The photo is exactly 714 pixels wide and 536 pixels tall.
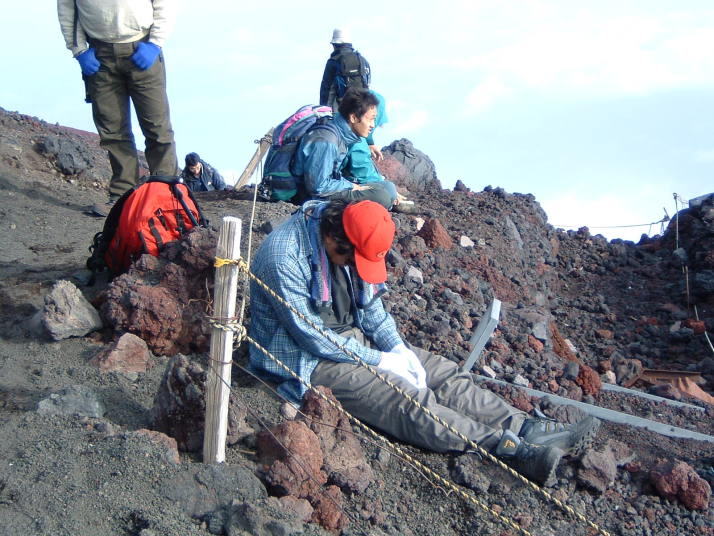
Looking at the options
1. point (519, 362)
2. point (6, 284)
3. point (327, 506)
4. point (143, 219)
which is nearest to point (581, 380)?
point (519, 362)

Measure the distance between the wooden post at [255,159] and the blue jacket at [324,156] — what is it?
4.83 ft

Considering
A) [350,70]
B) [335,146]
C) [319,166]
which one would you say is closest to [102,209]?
[319,166]

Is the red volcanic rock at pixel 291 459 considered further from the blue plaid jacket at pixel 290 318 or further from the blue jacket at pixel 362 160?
the blue jacket at pixel 362 160

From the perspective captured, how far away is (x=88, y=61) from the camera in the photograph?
21.6ft

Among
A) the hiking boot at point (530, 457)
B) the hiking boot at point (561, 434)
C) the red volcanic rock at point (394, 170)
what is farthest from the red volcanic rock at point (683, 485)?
the red volcanic rock at point (394, 170)

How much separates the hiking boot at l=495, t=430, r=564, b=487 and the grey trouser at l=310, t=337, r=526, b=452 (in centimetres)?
6

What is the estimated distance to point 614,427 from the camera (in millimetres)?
4832

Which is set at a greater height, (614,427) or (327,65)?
(327,65)

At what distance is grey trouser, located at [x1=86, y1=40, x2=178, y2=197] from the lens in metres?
6.70

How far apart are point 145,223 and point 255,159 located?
11.8ft

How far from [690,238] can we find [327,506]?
8.55m

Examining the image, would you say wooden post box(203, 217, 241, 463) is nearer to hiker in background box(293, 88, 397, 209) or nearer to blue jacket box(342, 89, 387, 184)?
hiker in background box(293, 88, 397, 209)

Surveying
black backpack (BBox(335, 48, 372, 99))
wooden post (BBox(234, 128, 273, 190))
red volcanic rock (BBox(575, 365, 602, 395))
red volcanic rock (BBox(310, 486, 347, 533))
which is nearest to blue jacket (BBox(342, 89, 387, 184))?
wooden post (BBox(234, 128, 273, 190))

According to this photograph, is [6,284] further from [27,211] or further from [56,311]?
[27,211]
